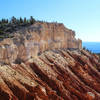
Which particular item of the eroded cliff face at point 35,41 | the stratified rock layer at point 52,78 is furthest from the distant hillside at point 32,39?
the stratified rock layer at point 52,78

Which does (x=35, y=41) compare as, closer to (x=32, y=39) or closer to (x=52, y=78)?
(x=32, y=39)

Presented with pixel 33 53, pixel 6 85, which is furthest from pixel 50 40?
pixel 6 85

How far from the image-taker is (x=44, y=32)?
30141 millimetres

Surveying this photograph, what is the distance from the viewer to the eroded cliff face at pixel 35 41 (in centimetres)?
2211

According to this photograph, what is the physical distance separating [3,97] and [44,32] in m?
15.2

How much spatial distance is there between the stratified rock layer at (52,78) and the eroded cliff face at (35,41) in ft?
3.47

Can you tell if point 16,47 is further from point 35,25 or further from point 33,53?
point 35,25

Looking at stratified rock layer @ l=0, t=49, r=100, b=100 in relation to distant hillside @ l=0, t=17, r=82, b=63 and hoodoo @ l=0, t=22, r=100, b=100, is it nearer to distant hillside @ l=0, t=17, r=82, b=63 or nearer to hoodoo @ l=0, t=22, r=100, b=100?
hoodoo @ l=0, t=22, r=100, b=100

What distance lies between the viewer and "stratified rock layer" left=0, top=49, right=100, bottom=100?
1895 centimetres

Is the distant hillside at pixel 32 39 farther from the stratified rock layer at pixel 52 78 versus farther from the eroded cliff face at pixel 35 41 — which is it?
the stratified rock layer at pixel 52 78

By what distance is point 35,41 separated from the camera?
2722cm

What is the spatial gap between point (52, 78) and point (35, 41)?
21.1ft

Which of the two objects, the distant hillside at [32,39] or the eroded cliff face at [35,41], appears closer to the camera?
the eroded cliff face at [35,41]

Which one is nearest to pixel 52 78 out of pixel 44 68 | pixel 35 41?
pixel 44 68
